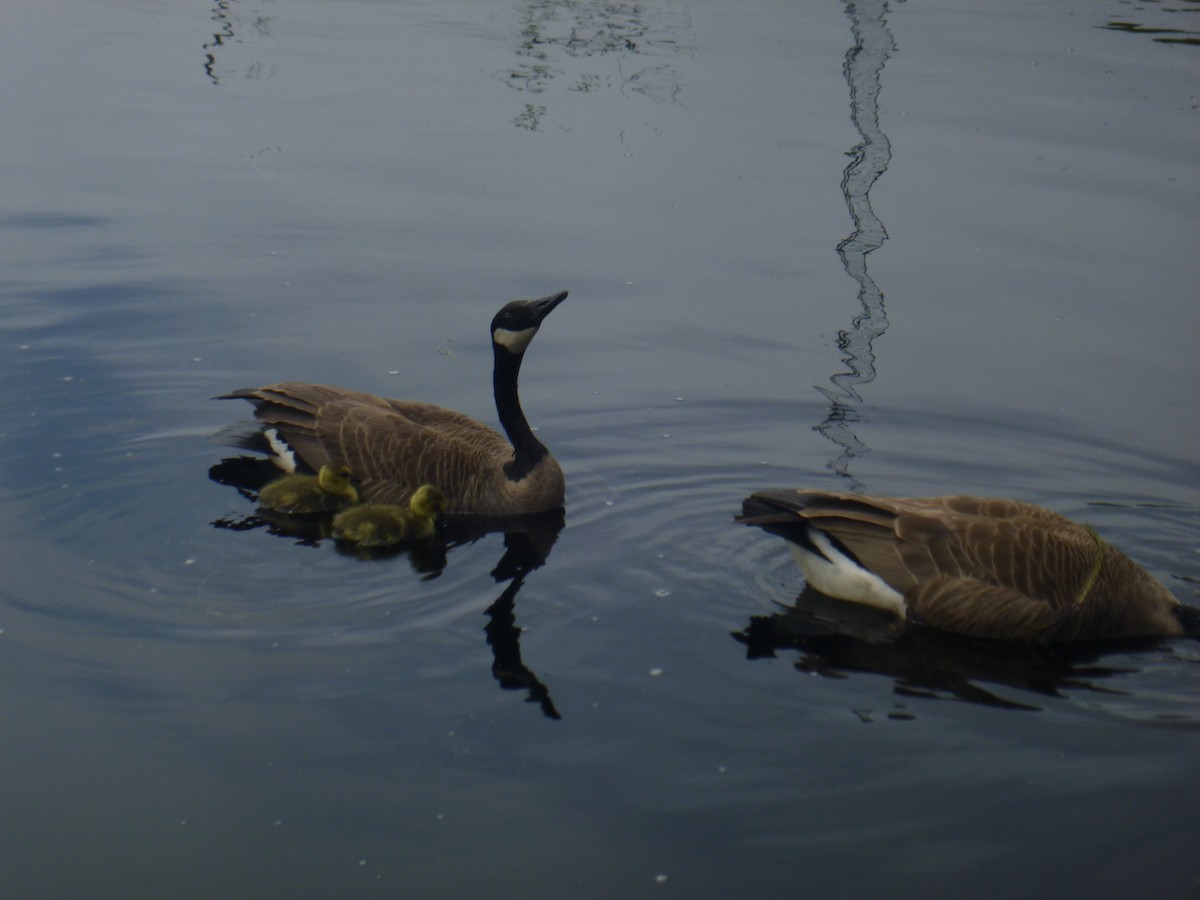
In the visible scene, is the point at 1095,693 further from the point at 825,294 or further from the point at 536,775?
the point at 825,294

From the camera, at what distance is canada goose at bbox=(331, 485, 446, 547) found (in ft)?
24.4

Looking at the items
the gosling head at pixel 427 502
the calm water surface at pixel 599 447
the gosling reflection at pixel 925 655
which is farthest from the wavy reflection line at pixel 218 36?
the gosling reflection at pixel 925 655

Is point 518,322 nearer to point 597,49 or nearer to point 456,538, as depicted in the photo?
point 456,538

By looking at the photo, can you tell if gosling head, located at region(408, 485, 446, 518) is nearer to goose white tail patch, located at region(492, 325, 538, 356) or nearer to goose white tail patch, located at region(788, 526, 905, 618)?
goose white tail patch, located at region(492, 325, 538, 356)

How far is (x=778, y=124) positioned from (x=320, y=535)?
10190mm

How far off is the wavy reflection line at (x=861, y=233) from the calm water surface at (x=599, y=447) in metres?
0.06

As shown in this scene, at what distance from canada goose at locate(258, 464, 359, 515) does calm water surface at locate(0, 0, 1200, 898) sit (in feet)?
1.23

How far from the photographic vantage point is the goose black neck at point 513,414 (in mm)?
8047

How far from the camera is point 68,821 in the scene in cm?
491

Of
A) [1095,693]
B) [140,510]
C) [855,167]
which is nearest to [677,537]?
[1095,693]

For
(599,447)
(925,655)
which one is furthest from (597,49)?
(925,655)

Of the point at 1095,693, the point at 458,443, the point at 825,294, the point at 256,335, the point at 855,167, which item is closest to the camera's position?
the point at 1095,693

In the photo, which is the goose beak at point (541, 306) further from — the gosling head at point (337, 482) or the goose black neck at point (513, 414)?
the gosling head at point (337, 482)

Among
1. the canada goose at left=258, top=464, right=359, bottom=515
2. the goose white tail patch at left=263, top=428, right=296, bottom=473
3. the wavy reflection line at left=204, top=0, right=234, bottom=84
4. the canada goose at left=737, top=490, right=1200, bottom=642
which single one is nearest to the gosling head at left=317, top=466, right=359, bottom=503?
the canada goose at left=258, top=464, right=359, bottom=515
